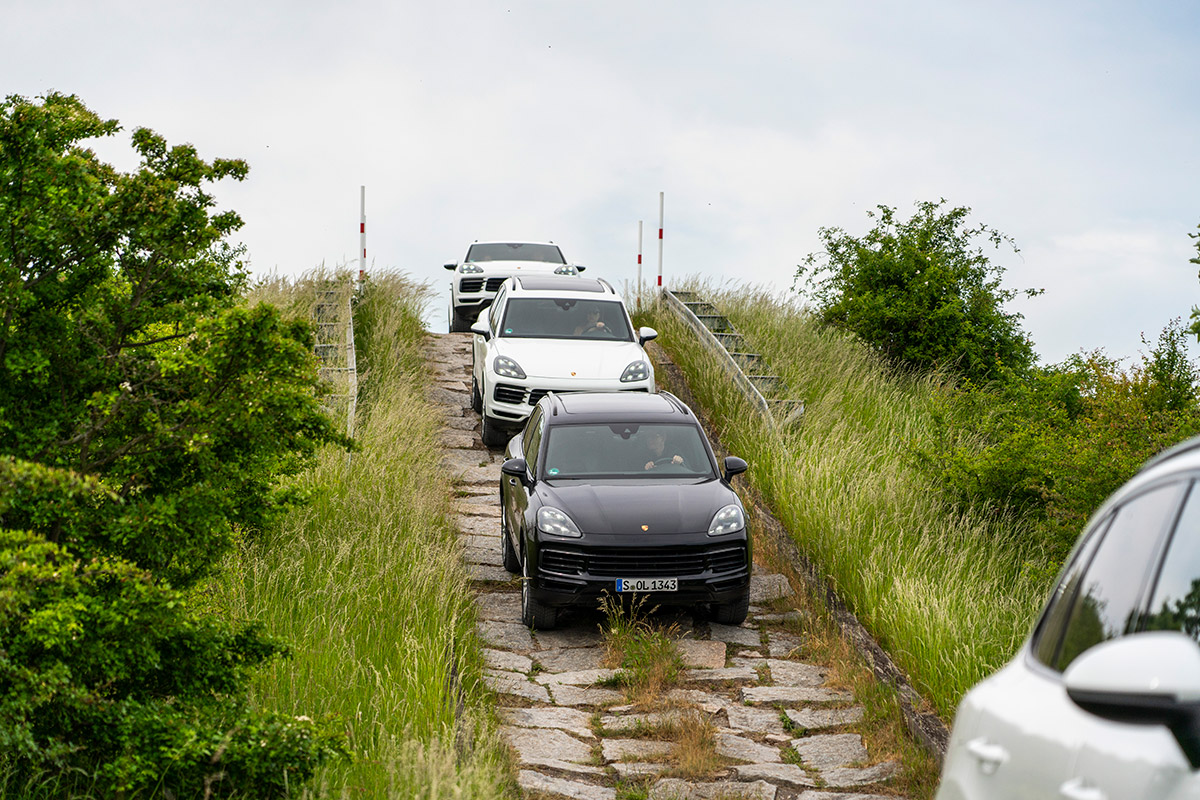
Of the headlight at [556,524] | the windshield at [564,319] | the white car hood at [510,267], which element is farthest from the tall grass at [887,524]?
the white car hood at [510,267]

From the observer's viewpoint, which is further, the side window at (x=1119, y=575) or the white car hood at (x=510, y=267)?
the white car hood at (x=510, y=267)

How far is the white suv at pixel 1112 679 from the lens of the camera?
2.37 m

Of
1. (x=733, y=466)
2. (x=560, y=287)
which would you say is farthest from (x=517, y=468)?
(x=560, y=287)

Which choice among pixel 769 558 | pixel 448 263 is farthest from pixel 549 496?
pixel 448 263

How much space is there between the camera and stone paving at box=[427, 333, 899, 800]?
7.45 m

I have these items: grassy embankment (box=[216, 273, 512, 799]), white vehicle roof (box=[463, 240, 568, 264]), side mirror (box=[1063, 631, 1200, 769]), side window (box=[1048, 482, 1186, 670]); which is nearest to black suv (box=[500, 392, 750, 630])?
grassy embankment (box=[216, 273, 512, 799])

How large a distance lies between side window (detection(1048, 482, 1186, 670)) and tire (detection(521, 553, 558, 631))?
23.4 feet

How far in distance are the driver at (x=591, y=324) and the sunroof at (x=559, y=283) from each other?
2.03 feet

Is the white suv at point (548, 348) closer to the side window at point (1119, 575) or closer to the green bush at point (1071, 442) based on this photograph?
the green bush at point (1071, 442)

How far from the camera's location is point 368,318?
867 inches

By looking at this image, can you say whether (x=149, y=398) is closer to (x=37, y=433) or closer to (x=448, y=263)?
(x=37, y=433)

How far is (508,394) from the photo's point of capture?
15398 mm

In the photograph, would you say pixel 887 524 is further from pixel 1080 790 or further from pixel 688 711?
pixel 1080 790

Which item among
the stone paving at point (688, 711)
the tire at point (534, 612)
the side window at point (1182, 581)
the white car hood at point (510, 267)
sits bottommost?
the stone paving at point (688, 711)
